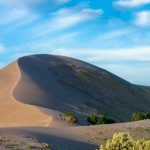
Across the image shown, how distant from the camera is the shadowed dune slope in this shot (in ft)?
144

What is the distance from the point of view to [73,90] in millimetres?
53031

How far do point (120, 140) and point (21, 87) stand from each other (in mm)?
33386

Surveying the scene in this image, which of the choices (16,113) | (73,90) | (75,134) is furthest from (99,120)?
(73,90)

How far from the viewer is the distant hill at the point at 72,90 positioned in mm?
43344

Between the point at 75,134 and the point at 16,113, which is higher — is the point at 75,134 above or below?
below

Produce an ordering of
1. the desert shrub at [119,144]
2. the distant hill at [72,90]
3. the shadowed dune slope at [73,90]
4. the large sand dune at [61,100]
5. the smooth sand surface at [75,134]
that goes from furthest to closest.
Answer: the shadowed dune slope at [73,90]
the distant hill at [72,90]
the large sand dune at [61,100]
the smooth sand surface at [75,134]
the desert shrub at [119,144]

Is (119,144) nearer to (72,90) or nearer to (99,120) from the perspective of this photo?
(99,120)

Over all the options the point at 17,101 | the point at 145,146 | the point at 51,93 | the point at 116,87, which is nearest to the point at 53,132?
the point at 145,146

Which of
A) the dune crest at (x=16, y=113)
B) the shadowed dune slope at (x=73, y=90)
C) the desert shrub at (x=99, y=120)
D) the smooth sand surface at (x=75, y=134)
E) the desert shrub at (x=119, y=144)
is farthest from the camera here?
the shadowed dune slope at (x=73, y=90)

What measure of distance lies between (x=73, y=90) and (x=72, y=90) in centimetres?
27

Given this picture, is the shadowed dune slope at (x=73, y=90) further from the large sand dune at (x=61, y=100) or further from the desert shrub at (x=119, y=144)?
the desert shrub at (x=119, y=144)

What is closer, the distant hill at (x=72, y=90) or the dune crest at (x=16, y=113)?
the dune crest at (x=16, y=113)

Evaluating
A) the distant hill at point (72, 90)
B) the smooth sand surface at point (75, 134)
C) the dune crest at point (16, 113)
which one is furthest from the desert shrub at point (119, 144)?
the distant hill at point (72, 90)

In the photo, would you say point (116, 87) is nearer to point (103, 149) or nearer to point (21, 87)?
point (21, 87)
